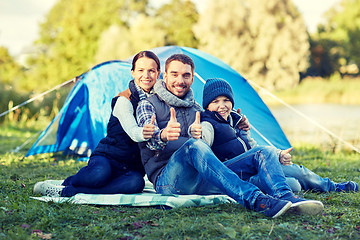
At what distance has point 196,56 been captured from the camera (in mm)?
5348

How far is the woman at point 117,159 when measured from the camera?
3.31 meters

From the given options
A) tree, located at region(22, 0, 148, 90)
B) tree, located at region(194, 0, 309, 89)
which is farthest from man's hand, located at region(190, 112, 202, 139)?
tree, located at region(22, 0, 148, 90)

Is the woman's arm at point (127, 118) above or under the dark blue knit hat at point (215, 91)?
under

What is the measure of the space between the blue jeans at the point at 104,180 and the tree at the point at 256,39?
21.0m

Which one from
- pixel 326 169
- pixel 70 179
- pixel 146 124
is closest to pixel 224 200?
pixel 146 124

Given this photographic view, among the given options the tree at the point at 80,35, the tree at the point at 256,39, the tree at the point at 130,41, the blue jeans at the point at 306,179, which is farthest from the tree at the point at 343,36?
the blue jeans at the point at 306,179

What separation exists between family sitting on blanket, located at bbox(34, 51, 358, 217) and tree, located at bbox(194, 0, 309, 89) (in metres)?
21.0

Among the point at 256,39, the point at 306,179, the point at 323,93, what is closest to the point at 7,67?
the point at 256,39

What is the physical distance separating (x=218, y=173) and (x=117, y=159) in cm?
96

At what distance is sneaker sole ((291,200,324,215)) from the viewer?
8.89ft

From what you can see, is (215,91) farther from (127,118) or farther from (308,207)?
(308,207)

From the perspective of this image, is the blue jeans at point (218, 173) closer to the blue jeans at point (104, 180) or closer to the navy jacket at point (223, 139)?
the navy jacket at point (223, 139)

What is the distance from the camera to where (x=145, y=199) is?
3082 mm

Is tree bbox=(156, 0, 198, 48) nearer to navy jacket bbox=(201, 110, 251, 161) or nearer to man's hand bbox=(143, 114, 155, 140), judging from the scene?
navy jacket bbox=(201, 110, 251, 161)
